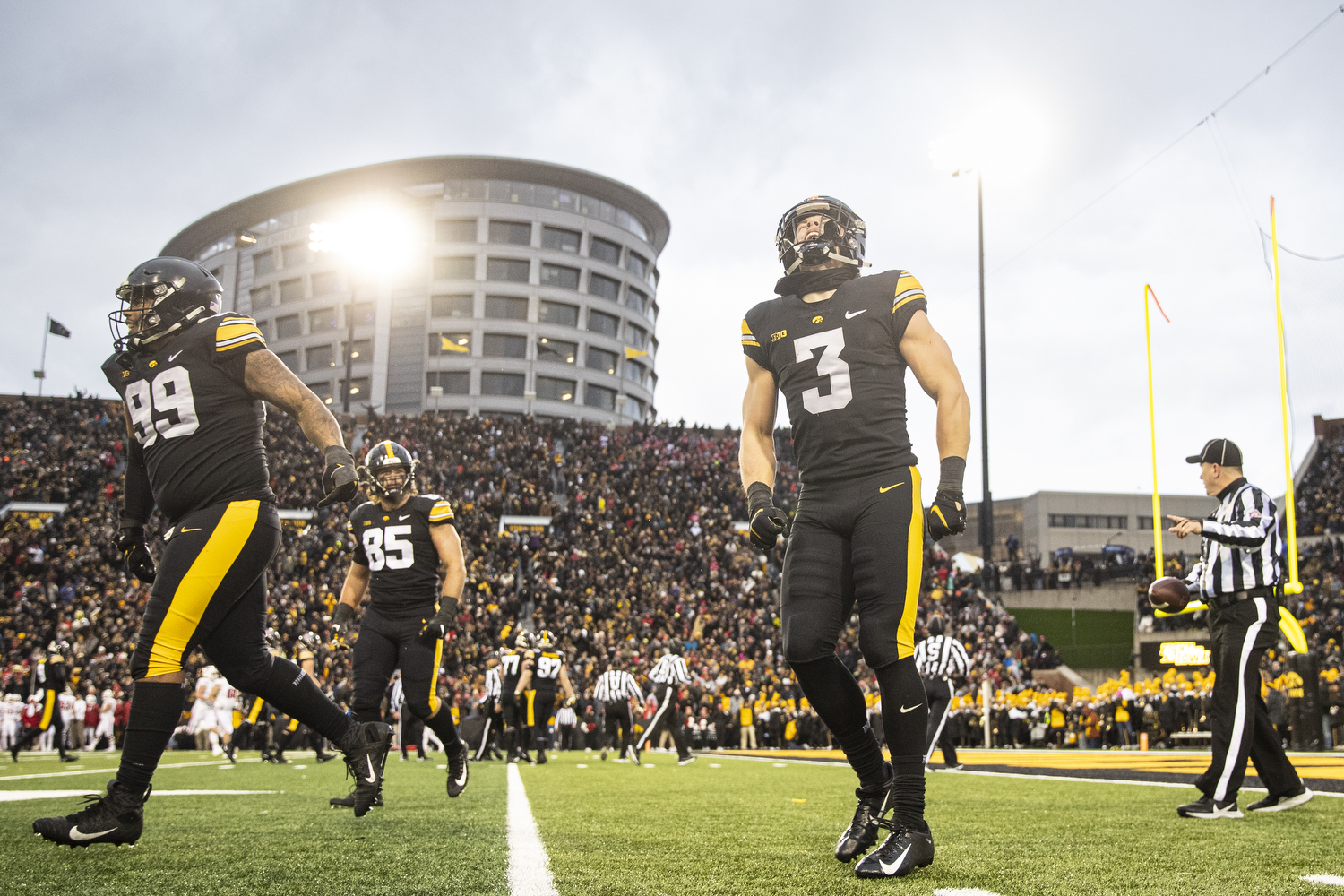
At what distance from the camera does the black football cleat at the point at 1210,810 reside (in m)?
4.95

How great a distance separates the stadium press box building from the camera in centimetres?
6450

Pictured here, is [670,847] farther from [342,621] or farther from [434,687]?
[342,621]

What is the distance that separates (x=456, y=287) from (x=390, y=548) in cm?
6165

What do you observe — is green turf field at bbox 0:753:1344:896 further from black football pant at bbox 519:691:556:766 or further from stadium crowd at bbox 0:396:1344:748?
stadium crowd at bbox 0:396:1344:748

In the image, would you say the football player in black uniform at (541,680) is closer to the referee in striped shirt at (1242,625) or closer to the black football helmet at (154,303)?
the referee in striped shirt at (1242,625)

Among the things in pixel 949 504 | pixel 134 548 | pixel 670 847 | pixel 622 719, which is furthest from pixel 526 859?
pixel 622 719

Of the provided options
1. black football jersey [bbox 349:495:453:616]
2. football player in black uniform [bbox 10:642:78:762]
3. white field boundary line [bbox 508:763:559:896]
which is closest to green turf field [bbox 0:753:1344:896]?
white field boundary line [bbox 508:763:559:896]

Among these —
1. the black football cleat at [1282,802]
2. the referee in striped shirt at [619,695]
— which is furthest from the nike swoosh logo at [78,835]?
the referee in striped shirt at [619,695]

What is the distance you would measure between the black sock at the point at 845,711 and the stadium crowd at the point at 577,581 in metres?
13.1

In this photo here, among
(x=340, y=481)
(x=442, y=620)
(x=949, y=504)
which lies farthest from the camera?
(x=442, y=620)

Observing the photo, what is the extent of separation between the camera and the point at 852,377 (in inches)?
140

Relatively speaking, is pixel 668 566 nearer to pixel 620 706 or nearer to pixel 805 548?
pixel 620 706

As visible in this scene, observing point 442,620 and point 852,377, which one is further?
point 442,620

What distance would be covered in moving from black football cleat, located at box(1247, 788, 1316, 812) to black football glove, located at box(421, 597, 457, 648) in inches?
166
